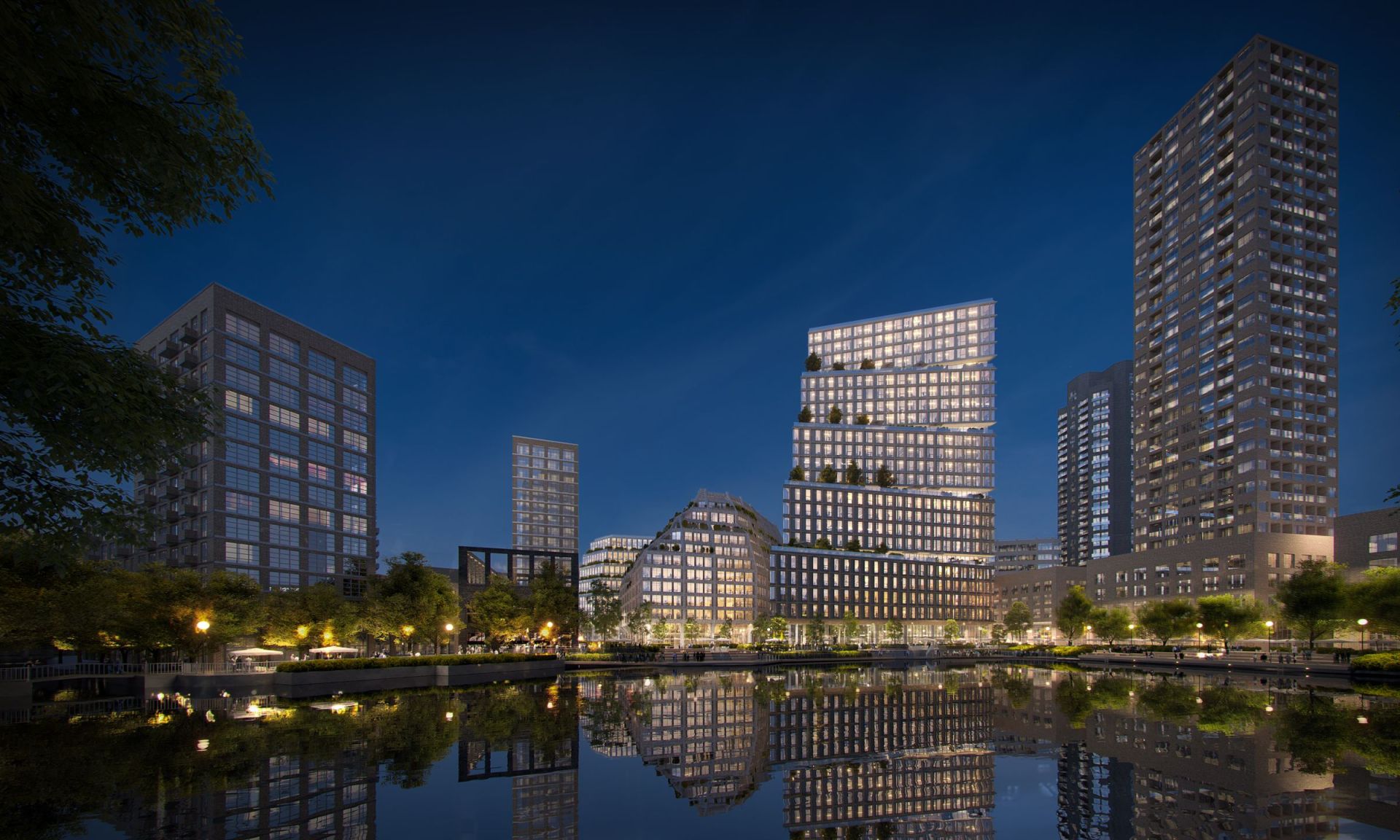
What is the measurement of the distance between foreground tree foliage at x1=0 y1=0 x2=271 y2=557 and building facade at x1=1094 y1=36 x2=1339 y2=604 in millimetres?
174692

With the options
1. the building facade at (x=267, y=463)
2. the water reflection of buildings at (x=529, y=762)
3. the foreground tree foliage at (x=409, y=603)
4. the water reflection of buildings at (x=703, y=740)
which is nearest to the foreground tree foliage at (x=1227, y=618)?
the water reflection of buildings at (x=703, y=740)

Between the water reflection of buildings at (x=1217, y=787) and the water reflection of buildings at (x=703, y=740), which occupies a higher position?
the water reflection of buildings at (x=1217, y=787)

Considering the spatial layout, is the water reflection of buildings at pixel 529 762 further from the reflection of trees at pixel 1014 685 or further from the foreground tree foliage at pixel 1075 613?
the foreground tree foliage at pixel 1075 613

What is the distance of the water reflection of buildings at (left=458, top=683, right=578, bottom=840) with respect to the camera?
19.8m

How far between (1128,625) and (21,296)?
553ft

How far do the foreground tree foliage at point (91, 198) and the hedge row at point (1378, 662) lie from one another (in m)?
94.4

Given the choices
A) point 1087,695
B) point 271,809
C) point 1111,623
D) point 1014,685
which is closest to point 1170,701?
point 1087,695

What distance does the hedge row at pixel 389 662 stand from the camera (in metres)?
63.1

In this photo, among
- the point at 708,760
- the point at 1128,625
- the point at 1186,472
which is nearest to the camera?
the point at 708,760

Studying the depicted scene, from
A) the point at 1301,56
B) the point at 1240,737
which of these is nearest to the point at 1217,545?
the point at 1301,56

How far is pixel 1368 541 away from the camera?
141 meters

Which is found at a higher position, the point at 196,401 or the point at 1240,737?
the point at 196,401

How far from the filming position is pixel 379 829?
59.4ft

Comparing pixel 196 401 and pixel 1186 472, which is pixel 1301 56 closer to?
pixel 1186 472
